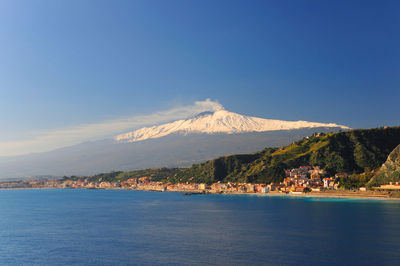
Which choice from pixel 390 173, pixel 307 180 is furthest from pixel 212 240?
pixel 307 180

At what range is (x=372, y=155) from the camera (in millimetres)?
175125

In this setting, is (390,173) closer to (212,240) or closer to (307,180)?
(307,180)

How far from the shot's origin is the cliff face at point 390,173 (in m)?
128

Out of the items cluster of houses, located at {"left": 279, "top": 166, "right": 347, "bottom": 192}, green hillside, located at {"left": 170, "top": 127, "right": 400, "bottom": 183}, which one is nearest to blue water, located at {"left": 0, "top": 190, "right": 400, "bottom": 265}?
cluster of houses, located at {"left": 279, "top": 166, "right": 347, "bottom": 192}

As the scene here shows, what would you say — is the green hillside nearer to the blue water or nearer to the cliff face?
the cliff face

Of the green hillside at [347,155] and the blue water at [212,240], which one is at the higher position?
the green hillside at [347,155]

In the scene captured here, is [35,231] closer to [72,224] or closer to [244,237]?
[72,224]

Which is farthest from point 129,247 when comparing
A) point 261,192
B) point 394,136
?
point 394,136

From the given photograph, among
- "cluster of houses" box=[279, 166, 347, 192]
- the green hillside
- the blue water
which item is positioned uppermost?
the green hillside

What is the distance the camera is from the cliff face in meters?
128

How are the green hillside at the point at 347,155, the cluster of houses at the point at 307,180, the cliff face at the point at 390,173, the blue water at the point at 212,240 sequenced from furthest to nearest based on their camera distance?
the green hillside at the point at 347,155, the cluster of houses at the point at 307,180, the cliff face at the point at 390,173, the blue water at the point at 212,240

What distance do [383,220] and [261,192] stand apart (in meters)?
106

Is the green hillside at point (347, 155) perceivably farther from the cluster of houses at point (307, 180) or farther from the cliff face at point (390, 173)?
the cliff face at point (390, 173)

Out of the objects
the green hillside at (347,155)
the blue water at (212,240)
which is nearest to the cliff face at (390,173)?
the green hillside at (347,155)
